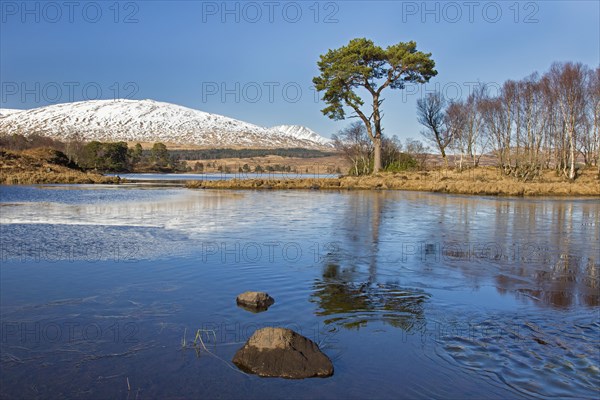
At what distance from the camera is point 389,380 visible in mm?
5129

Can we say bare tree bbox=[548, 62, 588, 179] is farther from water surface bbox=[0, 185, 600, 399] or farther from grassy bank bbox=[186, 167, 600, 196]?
water surface bbox=[0, 185, 600, 399]

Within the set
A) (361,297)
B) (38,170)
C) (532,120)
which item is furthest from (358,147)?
(361,297)

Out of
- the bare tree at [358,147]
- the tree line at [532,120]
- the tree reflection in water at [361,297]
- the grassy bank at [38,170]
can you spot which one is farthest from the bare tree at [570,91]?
the grassy bank at [38,170]

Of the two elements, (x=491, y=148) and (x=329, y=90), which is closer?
(x=329, y=90)

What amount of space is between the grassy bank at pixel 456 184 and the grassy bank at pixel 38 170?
53.7ft

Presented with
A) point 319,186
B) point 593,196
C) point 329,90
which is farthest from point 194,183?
point 593,196

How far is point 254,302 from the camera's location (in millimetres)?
7367

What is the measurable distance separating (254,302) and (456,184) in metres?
32.4

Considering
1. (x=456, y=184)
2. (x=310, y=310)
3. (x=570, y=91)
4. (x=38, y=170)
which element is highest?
(x=570, y=91)

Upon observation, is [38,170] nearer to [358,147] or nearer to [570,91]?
[358,147]

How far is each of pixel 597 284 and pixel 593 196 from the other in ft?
91.7

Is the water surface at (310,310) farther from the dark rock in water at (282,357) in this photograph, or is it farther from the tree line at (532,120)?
the tree line at (532,120)

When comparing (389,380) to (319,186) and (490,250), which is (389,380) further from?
(319,186)

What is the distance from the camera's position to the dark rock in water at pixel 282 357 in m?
5.26
